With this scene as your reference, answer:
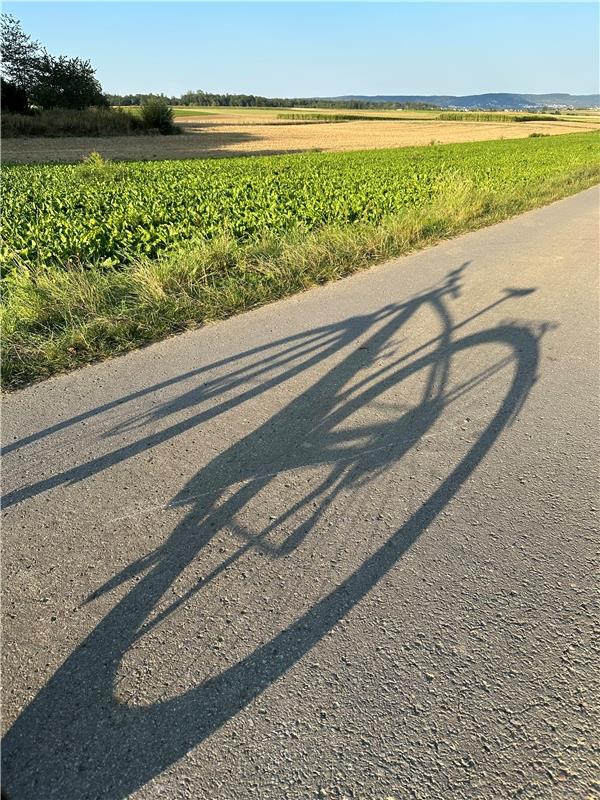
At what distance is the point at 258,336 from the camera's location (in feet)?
15.6

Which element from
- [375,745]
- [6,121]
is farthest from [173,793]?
[6,121]

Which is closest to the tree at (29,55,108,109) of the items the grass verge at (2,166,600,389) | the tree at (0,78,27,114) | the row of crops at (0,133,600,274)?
the tree at (0,78,27,114)

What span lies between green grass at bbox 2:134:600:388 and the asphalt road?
0.77 m

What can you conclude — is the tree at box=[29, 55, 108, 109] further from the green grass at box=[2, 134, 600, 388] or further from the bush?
the green grass at box=[2, 134, 600, 388]

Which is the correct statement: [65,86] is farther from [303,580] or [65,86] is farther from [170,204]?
[303,580]

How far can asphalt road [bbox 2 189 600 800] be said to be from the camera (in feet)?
5.01

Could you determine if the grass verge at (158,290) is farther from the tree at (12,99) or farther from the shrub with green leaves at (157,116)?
the tree at (12,99)

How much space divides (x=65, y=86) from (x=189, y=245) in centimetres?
6206

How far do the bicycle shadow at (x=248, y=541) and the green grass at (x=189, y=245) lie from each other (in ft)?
4.84

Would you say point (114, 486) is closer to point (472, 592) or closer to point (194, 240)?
point (472, 592)

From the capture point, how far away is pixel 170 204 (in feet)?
36.0

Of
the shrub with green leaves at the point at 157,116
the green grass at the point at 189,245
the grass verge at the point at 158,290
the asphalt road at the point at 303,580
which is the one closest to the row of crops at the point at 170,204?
the green grass at the point at 189,245

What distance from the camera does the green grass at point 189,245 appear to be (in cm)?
473

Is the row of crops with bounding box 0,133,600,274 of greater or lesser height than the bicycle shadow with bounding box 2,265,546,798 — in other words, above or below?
above
